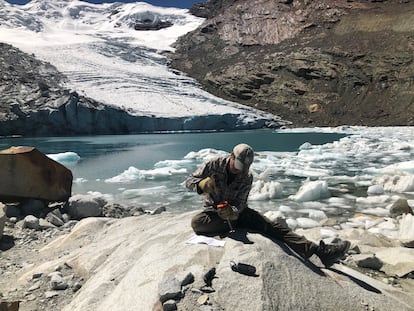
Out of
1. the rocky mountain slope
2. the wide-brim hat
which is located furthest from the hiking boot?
the rocky mountain slope

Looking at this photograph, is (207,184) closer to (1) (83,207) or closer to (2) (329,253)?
(2) (329,253)

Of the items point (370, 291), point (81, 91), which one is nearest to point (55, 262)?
point (370, 291)

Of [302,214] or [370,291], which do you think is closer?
[370,291]

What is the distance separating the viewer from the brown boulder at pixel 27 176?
7.20m

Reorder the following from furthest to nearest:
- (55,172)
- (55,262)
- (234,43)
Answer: (234,43) < (55,172) < (55,262)

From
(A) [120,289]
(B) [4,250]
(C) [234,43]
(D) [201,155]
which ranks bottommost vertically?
(D) [201,155]

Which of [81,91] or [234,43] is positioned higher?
[234,43]

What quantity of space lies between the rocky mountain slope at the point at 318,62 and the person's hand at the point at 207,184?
41160 mm

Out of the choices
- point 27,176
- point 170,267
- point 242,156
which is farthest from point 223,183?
point 27,176

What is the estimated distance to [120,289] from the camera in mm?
3268

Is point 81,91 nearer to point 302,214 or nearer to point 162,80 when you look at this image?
point 162,80

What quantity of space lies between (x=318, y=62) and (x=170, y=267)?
1998 inches

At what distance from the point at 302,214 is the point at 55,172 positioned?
4586 mm

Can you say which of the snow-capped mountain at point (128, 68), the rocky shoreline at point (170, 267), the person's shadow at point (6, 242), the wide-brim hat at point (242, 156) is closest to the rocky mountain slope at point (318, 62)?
the snow-capped mountain at point (128, 68)
